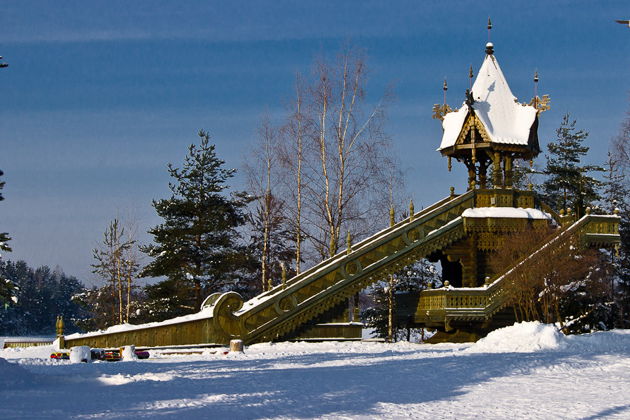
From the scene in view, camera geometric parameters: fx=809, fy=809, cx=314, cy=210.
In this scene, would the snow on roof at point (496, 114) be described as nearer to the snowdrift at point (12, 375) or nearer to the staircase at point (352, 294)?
the staircase at point (352, 294)

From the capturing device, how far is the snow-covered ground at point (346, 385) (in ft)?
36.1

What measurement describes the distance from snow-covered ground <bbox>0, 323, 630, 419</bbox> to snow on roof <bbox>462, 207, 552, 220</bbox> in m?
9.15

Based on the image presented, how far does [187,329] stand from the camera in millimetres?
25406

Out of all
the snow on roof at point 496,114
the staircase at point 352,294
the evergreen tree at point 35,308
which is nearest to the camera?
the staircase at point 352,294

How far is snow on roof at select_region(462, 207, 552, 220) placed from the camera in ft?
99.2

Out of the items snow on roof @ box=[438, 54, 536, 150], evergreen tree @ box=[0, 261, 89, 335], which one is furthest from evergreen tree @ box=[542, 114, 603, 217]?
evergreen tree @ box=[0, 261, 89, 335]

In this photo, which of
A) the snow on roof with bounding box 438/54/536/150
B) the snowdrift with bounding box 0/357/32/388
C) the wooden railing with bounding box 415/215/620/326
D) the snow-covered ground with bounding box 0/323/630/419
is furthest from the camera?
the snow on roof with bounding box 438/54/536/150

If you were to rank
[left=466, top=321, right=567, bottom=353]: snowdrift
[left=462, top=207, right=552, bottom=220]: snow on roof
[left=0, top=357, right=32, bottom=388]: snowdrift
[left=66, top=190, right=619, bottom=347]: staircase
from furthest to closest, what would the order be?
1. [left=462, top=207, right=552, bottom=220]: snow on roof
2. [left=66, top=190, right=619, bottom=347]: staircase
3. [left=466, top=321, right=567, bottom=353]: snowdrift
4. [left=0, top=357, right=32, bottom=388]: snowdrift

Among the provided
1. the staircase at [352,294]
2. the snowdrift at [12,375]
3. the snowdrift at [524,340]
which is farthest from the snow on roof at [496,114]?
the snowdrift at [12,375]

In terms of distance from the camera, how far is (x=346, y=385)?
1407 cm

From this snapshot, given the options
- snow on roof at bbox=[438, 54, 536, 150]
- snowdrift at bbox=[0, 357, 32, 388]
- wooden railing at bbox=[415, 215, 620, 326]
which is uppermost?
snow on roof at bbox=[438, 54, 536, 150]

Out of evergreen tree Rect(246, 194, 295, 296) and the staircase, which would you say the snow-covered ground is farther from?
evergreen tree Rect(246, 194, 295, 296)

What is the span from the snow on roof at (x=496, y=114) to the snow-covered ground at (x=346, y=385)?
12224mm

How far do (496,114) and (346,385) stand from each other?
20.8 meters
